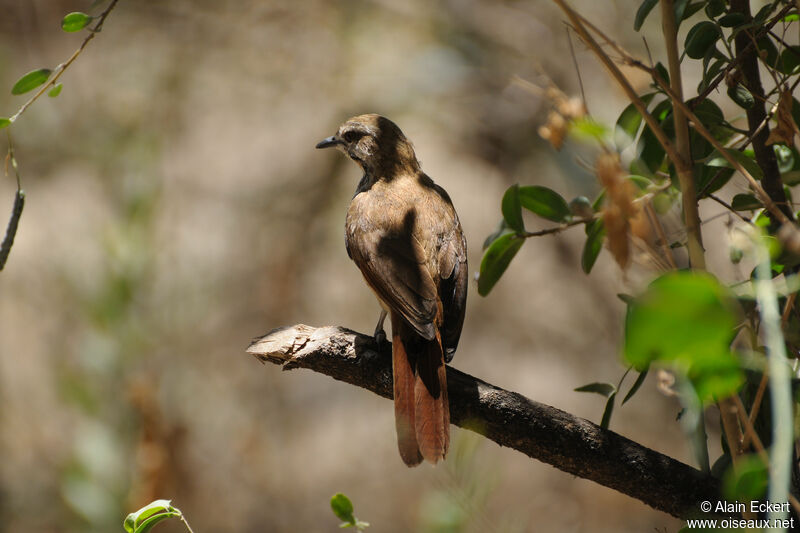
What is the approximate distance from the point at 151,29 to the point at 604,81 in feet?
14.3

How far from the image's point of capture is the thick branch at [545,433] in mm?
1714

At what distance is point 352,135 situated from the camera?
12.1 feet

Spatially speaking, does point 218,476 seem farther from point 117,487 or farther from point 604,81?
point 604,81

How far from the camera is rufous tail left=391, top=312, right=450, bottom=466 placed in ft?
7.19

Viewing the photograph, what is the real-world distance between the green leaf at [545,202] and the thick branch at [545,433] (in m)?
0.48

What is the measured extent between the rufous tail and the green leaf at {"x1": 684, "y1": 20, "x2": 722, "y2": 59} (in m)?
1.14

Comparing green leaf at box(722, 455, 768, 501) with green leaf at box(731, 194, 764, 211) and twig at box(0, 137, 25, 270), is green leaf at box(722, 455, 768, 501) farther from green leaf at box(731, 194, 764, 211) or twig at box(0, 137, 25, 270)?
twig at box(0, 137, 25, 270)

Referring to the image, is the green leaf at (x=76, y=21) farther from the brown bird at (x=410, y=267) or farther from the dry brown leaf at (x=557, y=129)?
the brown bird at (x=410, y=267)

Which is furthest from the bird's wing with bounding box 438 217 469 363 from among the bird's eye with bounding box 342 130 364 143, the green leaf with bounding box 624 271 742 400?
the green leaf with bounding box 624 271 742 400

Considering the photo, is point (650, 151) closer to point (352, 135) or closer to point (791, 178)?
point (791, 178)

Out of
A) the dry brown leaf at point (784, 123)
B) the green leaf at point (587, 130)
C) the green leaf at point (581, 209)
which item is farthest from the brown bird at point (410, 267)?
the green leaf at point (587, 130)

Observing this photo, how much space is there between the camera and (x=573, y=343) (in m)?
6.33

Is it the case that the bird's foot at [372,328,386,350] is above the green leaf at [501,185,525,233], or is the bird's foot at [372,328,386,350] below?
below

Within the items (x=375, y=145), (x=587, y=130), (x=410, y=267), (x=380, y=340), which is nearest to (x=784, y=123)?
(x=587, y=130)
